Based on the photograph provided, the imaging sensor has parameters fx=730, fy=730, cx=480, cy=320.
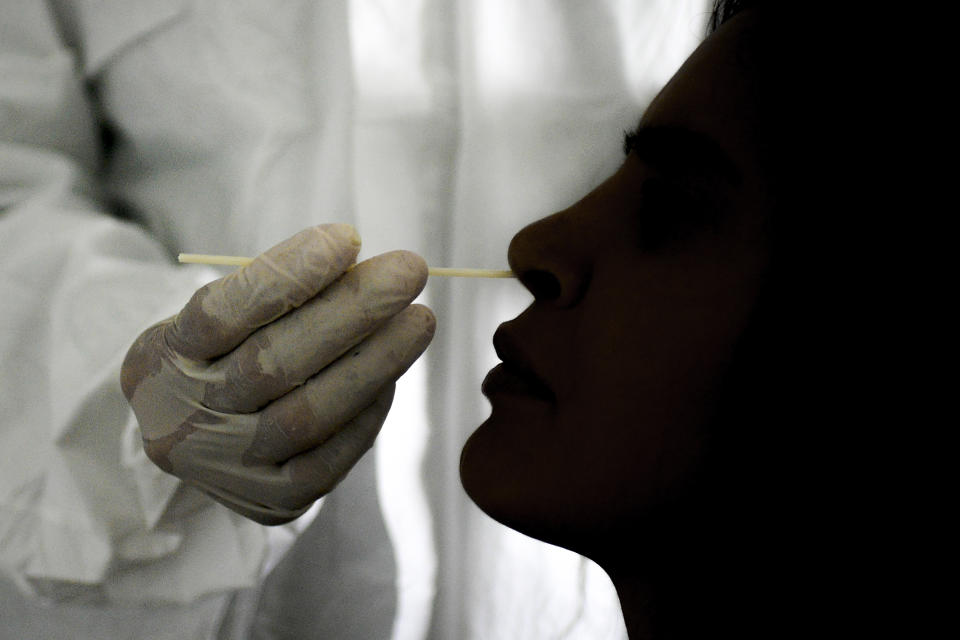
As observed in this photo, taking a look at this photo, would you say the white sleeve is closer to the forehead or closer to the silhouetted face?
the silhouetted face

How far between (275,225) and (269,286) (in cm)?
31

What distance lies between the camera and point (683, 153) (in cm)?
55

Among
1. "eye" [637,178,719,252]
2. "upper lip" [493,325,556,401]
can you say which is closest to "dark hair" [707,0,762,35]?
"eye" [637,178,719,252]

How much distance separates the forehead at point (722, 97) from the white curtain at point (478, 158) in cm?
31

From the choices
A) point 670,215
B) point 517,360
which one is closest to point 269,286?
point 517,360

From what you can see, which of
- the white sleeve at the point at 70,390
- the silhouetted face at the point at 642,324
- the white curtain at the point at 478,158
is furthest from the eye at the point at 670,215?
the white sleeve at the point at 70,390

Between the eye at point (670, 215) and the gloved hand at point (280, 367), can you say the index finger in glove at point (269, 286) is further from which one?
the eye at point (670, 215)

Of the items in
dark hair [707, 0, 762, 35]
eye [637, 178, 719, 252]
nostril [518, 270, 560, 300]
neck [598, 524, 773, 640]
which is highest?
dark hair [707, 0, 762, 35]

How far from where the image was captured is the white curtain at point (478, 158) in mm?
850

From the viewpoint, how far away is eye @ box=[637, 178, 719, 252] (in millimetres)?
534

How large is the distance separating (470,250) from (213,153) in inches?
12.9

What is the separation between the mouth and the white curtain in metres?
0.31

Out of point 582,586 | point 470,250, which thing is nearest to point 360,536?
point 582,586

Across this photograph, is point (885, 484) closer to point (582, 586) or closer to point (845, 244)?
point (845, 244)
